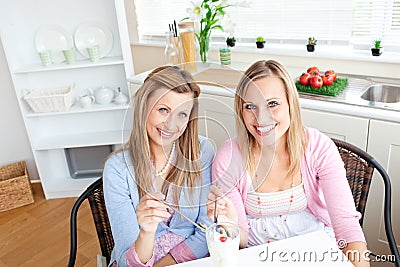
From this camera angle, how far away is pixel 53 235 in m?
2.51

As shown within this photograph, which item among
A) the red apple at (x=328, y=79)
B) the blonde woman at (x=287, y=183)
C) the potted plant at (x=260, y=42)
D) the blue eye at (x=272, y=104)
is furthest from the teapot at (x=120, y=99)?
the blue eye at (x=272, y=104)

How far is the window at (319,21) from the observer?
6.95 feet

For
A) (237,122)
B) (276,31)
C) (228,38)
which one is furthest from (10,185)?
(237,122)

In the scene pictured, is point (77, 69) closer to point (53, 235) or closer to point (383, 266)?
point (53, 235)

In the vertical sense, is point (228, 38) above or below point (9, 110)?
above

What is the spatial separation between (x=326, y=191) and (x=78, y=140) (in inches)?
78.1

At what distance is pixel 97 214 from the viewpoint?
4.59ft

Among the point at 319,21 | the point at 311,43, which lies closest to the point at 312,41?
the point at 311,43

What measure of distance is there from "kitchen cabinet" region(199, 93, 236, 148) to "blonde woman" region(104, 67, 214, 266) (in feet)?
0.07

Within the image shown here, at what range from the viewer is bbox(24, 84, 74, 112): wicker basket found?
103 inches

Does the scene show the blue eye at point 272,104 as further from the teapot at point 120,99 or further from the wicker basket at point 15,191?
the wicker basket at point 15,191

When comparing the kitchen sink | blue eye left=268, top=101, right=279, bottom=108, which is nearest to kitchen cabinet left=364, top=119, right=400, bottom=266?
the kitchen sink

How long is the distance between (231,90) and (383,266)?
139 cm

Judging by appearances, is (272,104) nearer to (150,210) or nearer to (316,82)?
(150,210)
